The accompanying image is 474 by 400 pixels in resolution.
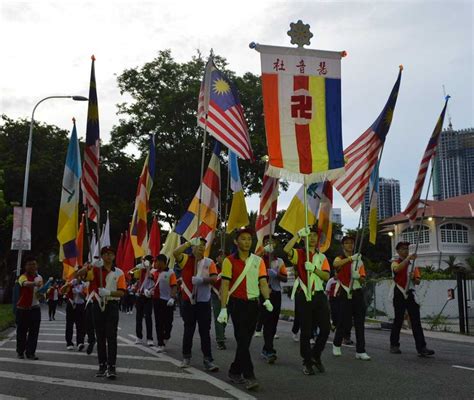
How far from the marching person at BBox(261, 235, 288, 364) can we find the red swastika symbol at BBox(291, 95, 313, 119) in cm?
226

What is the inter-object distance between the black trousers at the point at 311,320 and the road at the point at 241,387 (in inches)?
13.4

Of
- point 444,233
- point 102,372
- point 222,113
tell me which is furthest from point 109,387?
point 444,233

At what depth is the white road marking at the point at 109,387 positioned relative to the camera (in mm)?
6582

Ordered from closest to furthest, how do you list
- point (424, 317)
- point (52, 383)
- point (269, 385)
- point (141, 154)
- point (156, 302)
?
1. point (269, 385)
2. point (52, 383)
3. point (156, 302)
4. point (424, 317)
5. point (141, 154)

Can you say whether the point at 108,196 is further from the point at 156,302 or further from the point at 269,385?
the point at 269,385

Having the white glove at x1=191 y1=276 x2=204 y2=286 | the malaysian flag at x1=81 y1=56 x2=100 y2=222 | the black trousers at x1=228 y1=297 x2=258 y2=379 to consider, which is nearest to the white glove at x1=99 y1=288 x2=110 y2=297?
the white glove at x1=191 y1=276 x2=204 y2=286

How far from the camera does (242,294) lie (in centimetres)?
724

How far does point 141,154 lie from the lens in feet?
122

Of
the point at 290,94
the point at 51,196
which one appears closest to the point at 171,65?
the point at 51,196

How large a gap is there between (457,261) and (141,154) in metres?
26.0

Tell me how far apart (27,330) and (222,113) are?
5.37 meters

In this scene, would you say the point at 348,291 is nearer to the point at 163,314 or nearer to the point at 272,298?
the point at 272,298

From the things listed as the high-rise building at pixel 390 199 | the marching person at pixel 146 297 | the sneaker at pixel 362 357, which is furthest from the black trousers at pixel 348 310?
the high-rise building at pixel 390 199

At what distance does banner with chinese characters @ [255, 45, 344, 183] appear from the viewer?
29.1 feet
